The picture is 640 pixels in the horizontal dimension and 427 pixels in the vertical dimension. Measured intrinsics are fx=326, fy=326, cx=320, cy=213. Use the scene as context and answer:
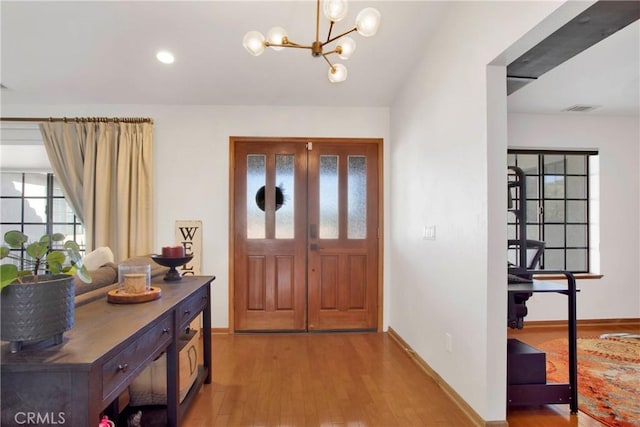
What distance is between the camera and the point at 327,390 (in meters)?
2.47

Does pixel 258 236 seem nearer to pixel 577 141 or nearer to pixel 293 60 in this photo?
pixel 293 60

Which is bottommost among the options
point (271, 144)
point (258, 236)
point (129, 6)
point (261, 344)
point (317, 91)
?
point (261, 344)

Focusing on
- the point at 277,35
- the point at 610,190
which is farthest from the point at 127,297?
the point at 610,190

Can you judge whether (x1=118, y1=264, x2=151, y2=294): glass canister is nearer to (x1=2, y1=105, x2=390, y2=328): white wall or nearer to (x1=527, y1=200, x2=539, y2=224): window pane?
(x1=2, y1=105, x2=390, y2=328): white wall

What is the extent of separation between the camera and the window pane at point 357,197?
389 centimetres

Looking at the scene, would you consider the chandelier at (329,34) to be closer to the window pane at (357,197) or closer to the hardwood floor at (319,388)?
the window pane at (357,197)

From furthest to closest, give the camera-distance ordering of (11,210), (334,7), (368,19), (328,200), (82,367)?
1. (11,210)
2. (328,200)
3. (368,19)
4. (334,7)
5. (82,367)

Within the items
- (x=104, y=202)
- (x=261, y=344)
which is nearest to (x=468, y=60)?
(x=261, y=344)

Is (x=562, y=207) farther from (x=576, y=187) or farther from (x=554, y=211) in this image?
Result: (x=576, y=187)

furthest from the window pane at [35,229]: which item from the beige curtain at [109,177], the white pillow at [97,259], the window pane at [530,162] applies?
the window pane at [530,162]

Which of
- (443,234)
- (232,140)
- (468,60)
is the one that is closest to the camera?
(468,60)

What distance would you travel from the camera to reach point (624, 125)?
3.95m

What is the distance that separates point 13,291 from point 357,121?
11.3 ft

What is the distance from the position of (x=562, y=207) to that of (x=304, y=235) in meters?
3.20
